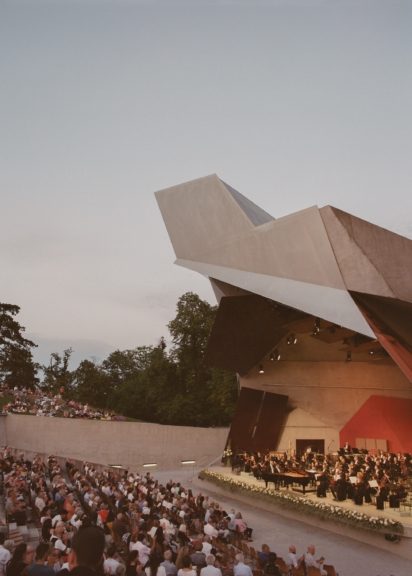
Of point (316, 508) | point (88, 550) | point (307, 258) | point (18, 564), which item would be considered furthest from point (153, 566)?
point (307, 258)

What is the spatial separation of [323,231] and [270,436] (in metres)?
14.8

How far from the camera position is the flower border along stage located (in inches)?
529

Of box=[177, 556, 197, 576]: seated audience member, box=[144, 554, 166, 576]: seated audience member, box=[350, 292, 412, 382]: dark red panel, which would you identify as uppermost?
box=[350, 292, 412, 382]: dark red panel

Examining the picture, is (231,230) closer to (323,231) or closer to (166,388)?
(323,231)

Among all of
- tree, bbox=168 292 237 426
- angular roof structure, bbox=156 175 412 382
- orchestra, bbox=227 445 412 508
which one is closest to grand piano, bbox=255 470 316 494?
orchestra, bbox=227 445 412 508

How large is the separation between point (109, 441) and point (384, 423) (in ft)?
51.0

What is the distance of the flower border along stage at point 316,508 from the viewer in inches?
529

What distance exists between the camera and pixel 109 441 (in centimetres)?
3094

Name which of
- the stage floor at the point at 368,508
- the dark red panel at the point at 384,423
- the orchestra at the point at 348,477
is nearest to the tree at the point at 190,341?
the dark red panel at the point at 384,423

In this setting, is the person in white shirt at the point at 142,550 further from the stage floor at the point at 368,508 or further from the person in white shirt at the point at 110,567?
the stage floor at the point at 368,508

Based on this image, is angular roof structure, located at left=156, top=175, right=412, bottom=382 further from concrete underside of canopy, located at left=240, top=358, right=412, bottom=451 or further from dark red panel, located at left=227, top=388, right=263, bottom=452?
concrete underside of canopy, located at left=240, top=358, right=412, bottom=451

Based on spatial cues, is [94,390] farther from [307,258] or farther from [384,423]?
[307,258]

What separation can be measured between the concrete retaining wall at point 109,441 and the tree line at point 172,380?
6.73 metres

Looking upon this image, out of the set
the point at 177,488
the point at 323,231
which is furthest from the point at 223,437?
the point at 323,231
